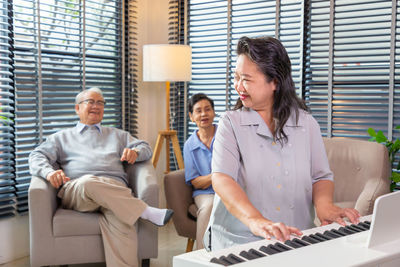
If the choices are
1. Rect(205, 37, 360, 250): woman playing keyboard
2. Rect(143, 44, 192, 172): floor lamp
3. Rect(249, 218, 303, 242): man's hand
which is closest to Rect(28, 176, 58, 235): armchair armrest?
Rect(143, 44, 192, 172): floor lamp

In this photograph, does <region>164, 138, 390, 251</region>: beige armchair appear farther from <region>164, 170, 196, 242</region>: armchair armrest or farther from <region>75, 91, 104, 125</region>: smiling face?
<region>75, 91, 104, 125</region>: smiling face

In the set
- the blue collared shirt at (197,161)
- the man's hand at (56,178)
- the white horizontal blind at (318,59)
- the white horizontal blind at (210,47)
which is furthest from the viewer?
the white horizontal blind at (210,47)

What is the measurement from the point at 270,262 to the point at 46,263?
243 cm

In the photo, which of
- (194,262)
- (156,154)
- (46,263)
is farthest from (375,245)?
(156,154)

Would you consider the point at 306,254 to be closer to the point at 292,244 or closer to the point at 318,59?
the point at 292,244

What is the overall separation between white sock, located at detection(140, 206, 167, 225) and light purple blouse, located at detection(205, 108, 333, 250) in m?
1.54

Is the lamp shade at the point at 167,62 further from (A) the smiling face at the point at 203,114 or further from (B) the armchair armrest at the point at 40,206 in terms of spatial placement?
(B) the armchair armrest at the point at 40,206

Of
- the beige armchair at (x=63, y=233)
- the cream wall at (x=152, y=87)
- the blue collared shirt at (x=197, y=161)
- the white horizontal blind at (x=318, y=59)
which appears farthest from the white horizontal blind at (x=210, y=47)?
the beige armchair at (x=63, y=233)

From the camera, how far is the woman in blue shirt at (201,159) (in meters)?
3.31

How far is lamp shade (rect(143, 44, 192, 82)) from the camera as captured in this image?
4.20 m

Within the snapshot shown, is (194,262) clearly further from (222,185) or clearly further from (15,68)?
(15,68)

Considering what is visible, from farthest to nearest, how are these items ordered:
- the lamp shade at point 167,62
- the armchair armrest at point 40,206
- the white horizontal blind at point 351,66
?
1. the lamp shade at point 167,62
2. the white horizontal blind at point 351,66
3. the armchair armrest at point 40,206

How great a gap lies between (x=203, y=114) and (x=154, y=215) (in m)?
0.86

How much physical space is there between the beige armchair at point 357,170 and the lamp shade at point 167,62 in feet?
4.92
